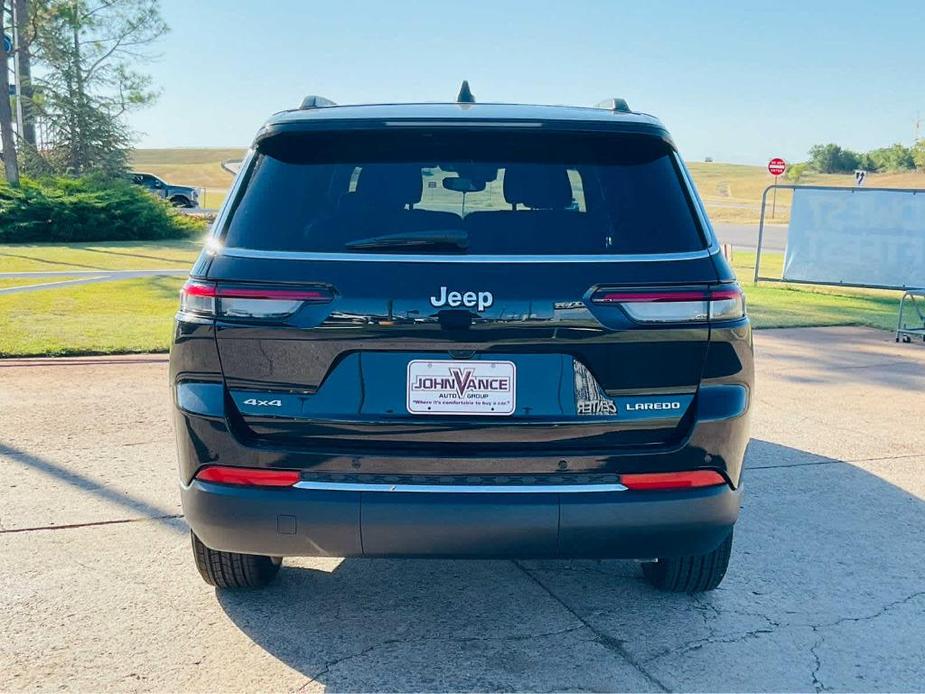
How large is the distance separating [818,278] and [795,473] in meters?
9.65

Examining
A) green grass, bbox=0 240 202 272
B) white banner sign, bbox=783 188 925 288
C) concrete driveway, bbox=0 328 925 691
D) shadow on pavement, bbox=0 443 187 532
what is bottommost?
green grass, bbox=0 240 202 272

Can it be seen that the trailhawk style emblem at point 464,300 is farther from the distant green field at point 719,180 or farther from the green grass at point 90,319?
the distant green field at point 719,180

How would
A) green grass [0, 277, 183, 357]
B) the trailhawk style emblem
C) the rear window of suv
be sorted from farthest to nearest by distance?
green grass [0, 277, 183, 357] < the rear window of suv < the trailhawk style emblem

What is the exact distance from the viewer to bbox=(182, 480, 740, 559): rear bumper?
9.25 ft

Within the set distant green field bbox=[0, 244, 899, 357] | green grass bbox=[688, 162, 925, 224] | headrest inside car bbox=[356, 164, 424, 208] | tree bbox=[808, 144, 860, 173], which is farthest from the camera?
tree bbox=[808, 144, 860, 173]

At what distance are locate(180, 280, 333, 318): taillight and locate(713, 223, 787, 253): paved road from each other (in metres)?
25.6

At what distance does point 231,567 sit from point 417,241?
1519mm

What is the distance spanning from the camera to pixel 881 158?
96125 mm

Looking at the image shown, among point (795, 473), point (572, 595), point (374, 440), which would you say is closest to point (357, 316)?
point (374, 440)

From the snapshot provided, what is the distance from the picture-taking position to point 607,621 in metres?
3.46

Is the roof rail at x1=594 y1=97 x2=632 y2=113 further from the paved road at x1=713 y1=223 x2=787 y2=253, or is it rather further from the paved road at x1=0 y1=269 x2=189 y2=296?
the paved road at x1=713 y1=223 x2=787 y2=253

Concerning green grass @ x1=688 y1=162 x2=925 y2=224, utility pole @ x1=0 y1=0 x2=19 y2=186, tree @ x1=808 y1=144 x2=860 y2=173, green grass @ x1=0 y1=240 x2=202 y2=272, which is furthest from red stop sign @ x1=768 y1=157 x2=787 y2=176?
tree @ x1=808 y1=144 x2=860 y2=173

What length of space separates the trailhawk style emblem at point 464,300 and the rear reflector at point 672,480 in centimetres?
69

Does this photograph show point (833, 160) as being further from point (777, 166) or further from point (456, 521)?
point (456, 521)
